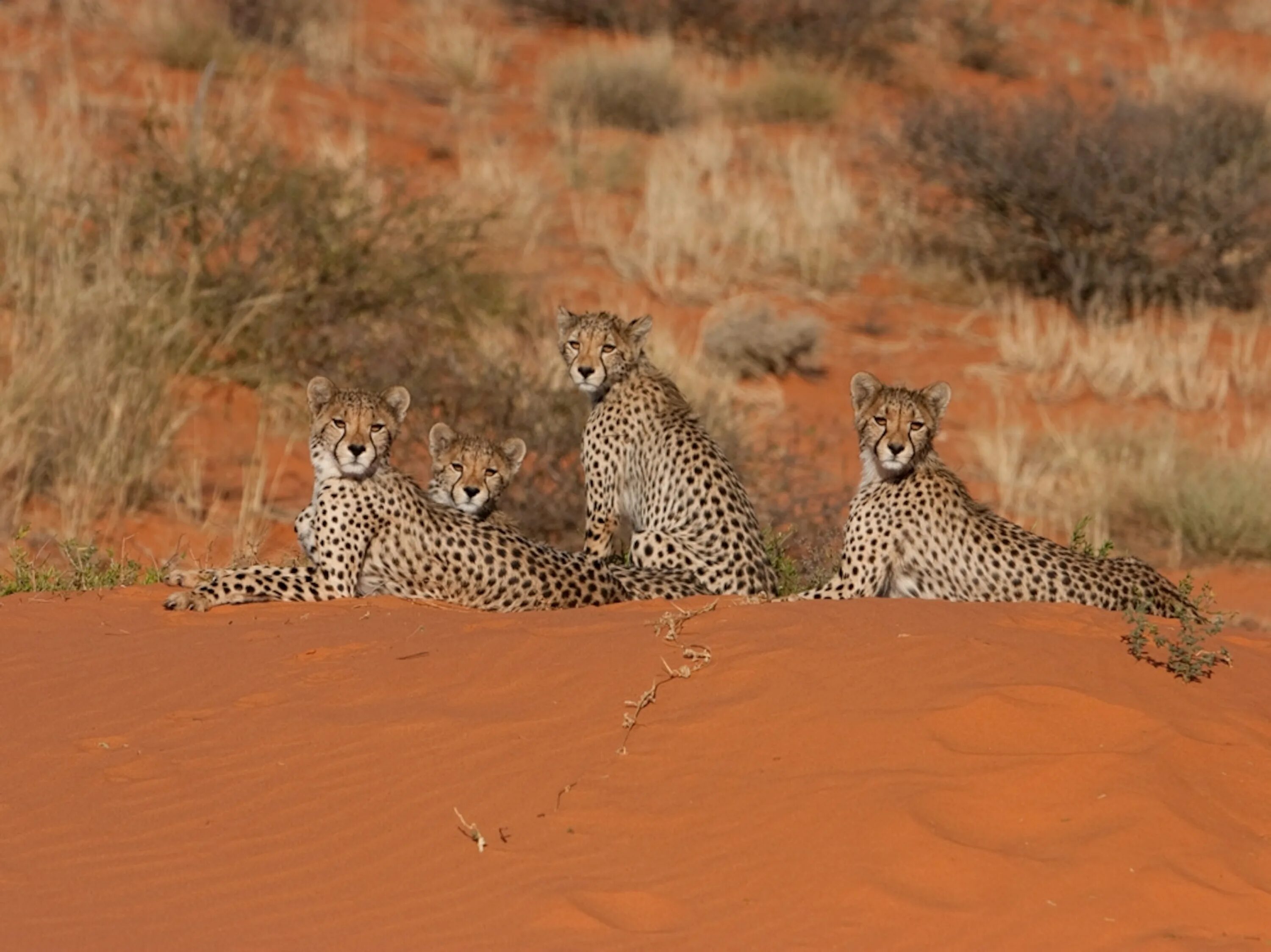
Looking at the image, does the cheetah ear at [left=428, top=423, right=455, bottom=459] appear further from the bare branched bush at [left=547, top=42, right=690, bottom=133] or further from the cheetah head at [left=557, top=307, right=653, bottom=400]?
the bare branched bush at [left=547, top=42, right=690, bottom=133]

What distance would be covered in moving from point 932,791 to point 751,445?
666cm

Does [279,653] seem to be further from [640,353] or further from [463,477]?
[640,353]

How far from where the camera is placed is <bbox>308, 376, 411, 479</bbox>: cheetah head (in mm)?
7324

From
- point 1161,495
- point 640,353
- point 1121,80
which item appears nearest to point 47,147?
point 640,353

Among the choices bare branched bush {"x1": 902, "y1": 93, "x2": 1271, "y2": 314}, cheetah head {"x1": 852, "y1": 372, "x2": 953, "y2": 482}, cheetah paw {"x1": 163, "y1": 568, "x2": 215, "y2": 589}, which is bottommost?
cheetah paw {"x1": 163, "y1": 568, "x2": 215, "y2": 589}

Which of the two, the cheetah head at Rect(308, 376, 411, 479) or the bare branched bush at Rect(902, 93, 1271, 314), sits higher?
the bare branched bush at Rect(902, 93, 1271, 314)

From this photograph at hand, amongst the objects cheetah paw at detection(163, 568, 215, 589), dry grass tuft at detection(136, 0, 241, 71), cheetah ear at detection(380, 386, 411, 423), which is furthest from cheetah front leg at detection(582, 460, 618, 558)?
dry grass tuft at detection(136, 0, 241, 71)

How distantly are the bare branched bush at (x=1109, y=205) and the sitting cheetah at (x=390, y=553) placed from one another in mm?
9140

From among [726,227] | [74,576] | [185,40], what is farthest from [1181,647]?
[185,40]

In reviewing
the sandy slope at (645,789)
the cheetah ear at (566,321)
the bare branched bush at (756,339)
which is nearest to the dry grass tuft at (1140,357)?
the bare branched bush at (756,339)

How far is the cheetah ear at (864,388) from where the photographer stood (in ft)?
24.0

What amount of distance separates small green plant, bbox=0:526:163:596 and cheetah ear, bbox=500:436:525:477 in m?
1.41

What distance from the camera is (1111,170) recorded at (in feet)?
53.4

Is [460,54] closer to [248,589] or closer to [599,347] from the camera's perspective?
[599,347]
